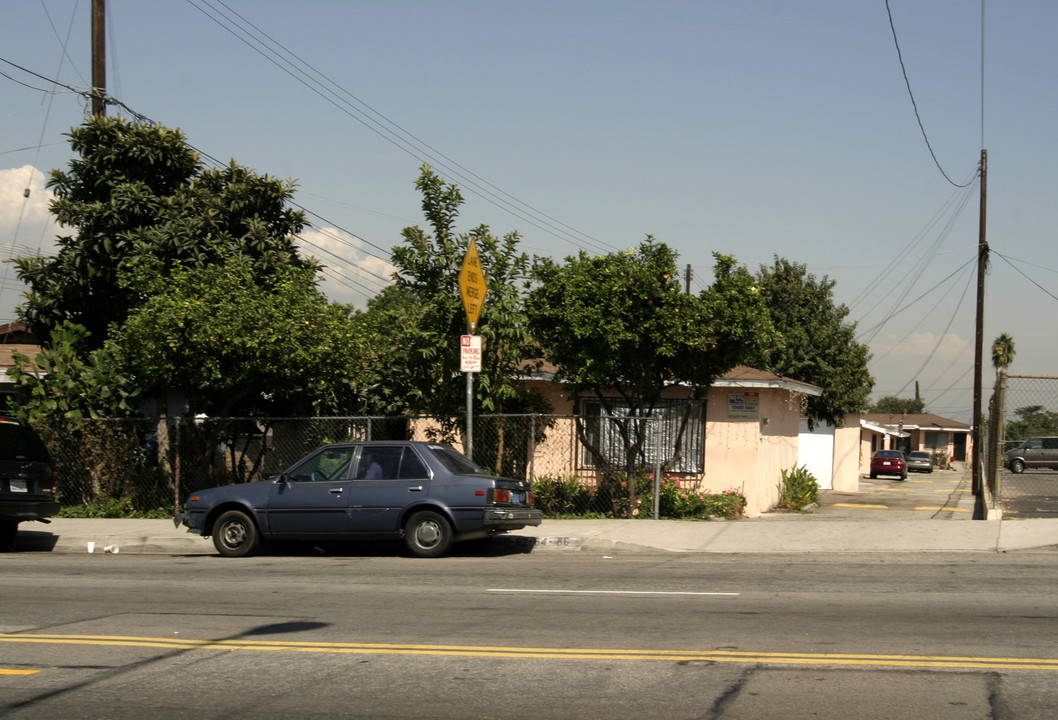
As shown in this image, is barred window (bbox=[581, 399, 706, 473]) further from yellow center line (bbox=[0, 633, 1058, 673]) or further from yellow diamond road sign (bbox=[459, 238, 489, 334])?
yellow center line (bbox=[0, 633, 1058, 673])

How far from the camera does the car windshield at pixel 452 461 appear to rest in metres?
12.7

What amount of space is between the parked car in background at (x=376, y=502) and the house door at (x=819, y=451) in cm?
2048

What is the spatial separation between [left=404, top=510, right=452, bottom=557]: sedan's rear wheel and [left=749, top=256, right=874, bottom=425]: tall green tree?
22.2 metres

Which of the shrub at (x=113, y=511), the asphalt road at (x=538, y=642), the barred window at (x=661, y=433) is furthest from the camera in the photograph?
the shrub at (x=113, y=511)

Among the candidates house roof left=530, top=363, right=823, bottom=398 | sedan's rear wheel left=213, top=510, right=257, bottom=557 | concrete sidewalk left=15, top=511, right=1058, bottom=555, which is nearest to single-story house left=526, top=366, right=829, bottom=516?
house roof left=530, top=363, right=823, bottom=398

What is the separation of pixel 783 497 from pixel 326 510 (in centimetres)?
1119

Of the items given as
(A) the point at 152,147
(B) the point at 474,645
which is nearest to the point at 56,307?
(A) the point at 152,147

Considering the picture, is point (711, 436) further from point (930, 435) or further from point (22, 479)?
point (930, 435)

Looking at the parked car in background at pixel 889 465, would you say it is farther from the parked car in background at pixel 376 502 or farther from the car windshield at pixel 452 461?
the car windshield at pixel 452 461

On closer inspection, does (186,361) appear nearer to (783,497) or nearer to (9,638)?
(9,638)

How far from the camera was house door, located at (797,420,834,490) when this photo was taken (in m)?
31.5

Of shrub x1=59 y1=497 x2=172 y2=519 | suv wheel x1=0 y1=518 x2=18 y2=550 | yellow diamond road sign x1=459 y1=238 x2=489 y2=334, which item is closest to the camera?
yellow diamond road sign x1=459 y1=238 x2=489 y2=334

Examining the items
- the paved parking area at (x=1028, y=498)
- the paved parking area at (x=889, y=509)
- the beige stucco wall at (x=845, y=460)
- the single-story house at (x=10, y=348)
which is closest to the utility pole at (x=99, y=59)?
the single-story house at (x=10, y=348)

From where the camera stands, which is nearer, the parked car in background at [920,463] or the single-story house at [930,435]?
the parked car in background at [920,463]
